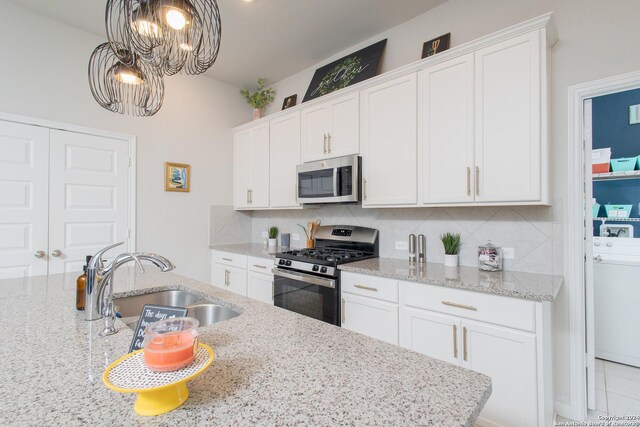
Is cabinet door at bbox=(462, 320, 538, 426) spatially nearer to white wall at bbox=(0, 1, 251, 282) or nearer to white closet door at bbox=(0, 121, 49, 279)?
white wall at bbox=(0, 1, 251, 282)

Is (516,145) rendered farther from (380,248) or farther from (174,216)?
(174,216)

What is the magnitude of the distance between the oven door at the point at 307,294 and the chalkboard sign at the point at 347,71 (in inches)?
72.5

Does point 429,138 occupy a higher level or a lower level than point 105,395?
higher

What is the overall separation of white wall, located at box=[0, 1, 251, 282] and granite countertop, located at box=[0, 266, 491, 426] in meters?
2.27

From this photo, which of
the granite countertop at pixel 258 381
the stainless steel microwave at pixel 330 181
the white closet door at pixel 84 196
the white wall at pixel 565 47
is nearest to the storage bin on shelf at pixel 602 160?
the white wall at pixel 565 47

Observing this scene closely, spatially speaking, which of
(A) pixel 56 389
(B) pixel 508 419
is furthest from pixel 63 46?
A: (B) pixel 508 419

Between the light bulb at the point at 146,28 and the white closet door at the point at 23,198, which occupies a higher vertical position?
the light bulb at the point at 146,28

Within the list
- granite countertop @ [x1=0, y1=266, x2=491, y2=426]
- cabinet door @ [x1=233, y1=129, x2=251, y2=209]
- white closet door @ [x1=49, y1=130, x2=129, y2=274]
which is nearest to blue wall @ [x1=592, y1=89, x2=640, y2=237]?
granite countertop @ [x1=0, y1=266, x2=491, y2=426]

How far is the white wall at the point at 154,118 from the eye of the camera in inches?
98.4

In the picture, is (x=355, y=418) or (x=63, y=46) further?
(x=63, y=46)

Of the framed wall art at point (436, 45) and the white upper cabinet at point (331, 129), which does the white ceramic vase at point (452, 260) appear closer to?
the white upper cabinet at point (331, 129)

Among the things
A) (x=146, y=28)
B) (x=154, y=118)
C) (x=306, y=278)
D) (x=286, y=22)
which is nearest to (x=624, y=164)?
(x=306, y=278)

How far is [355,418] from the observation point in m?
0.59

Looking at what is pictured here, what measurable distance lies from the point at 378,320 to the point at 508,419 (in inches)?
33.6
